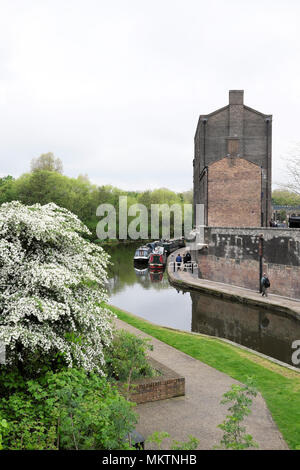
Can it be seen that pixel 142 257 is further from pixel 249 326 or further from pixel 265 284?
pixel 249 326

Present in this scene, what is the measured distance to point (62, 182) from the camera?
215ft

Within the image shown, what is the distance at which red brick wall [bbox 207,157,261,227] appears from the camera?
32906 mm

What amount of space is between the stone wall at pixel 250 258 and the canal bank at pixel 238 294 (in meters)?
0.56

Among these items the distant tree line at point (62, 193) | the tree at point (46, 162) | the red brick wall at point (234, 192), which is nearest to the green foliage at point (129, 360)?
the red brick wall at point (234, 192)

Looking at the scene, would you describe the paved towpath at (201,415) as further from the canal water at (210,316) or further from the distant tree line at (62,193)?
the distant tree line at (62,193)

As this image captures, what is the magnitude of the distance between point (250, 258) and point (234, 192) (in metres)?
9.50

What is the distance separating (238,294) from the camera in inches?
901

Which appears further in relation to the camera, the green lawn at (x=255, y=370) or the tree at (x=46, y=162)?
the tree at (x=46, y=162)

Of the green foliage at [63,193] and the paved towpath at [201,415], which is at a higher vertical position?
the green foliage at [63,193]

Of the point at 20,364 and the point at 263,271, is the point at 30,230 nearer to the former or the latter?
the point at 20,364

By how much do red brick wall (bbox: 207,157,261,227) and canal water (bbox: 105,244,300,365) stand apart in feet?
26.3

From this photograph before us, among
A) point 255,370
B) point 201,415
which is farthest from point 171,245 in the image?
point 201,415

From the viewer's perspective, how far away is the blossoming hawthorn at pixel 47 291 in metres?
6.56
